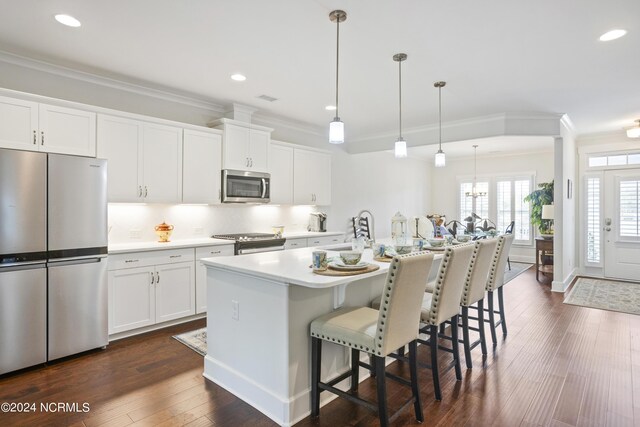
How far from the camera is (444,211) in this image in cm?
1005

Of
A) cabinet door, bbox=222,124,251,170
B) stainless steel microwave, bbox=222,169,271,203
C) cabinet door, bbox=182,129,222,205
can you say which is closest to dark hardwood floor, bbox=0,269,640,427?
cabinet door, bbox=182,129,222,205

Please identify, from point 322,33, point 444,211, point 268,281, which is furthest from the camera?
point 444,211

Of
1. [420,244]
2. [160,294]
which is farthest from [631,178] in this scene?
[160,294]

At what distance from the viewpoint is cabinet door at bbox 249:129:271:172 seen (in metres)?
4.89

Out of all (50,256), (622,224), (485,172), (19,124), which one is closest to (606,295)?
(622,224)

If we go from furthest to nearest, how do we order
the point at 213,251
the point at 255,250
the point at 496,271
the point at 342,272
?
the point at 255,250 < the point at 213,251 < the point at 496,271 < the point at 342,272

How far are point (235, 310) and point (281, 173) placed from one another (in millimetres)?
3198

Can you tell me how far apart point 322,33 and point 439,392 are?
2872mm

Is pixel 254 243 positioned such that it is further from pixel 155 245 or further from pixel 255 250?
pixel 155 245

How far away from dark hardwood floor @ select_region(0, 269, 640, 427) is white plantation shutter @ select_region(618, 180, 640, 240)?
3.55 meters

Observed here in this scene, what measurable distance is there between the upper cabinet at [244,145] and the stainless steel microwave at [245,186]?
88 millimetres

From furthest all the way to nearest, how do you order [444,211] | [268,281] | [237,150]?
1. [444,211]
2. [237,150]
3. [268,281]

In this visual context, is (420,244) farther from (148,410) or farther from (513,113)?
(513,113)

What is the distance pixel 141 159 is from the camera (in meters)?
3.87
